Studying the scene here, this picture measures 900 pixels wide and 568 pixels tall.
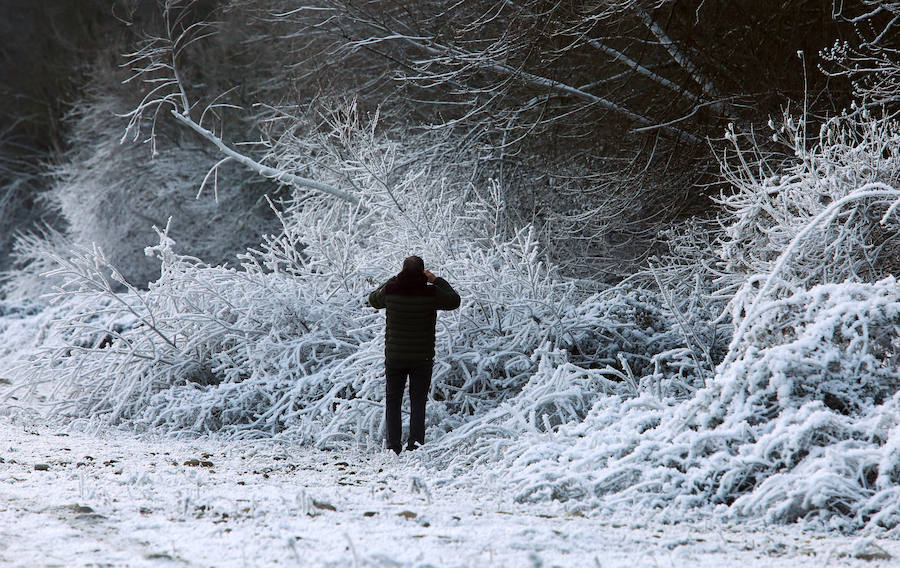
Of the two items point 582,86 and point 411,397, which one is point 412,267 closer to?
point 411,397

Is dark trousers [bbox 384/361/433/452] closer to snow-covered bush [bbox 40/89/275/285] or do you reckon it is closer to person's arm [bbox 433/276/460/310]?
person's arm [bbox 433/276/460/310]

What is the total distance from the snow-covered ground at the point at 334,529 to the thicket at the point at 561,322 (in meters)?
0.42

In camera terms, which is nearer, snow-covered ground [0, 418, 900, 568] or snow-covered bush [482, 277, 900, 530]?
snow-covered ground [0, 418, 900, 568]

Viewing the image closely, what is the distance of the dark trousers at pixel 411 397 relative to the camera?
25.8 ft

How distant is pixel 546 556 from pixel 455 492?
189cm

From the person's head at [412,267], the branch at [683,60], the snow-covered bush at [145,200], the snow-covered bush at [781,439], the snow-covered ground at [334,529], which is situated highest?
the snow-covered bush at [145,200]

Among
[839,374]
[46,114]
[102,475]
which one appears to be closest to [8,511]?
[102,475]

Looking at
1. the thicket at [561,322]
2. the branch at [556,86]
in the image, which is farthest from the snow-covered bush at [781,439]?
the branch at [556,86]

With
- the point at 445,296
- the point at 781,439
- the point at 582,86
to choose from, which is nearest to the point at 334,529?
the point at 781,439

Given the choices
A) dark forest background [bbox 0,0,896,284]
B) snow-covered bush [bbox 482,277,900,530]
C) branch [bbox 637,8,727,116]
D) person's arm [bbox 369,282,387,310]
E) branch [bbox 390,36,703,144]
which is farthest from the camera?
branch [bbox 390,36,703,144]

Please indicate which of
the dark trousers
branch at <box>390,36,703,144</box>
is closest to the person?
the dark trousers

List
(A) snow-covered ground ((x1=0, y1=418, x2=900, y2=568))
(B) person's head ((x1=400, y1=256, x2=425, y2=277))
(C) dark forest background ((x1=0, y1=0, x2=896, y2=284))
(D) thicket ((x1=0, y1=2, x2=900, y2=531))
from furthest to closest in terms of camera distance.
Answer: (C) dark forest background ((x1=0, y1=0, x2=896, y2=284)) → (B) person's head ((x1=400, y1=256, x2=425, y2=277)) → (D) thicket ((x1=0, y1=2, x2=900, y2=531)) → (A) snow-covered ground ((x1=0, y1=418, x2=900, y2=568))

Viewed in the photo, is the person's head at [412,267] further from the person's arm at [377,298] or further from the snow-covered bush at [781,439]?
the snow-covered bush at [781,439]

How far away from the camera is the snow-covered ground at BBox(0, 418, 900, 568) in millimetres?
4359
